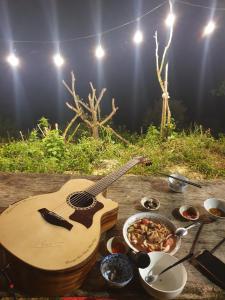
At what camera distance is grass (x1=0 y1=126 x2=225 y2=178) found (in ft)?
19.3

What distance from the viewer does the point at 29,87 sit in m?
13.1

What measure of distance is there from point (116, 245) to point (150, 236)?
36 centimetres

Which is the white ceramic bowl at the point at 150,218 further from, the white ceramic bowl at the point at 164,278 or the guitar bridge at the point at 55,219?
the guitar bridge at the point at 55,219

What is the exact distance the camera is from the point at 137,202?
10.3 feet

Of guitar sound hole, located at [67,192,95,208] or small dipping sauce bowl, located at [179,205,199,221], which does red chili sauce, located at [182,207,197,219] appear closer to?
small dipping sauce bowl, located at [179,205,199,221]

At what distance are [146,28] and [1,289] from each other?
1279 centimetres

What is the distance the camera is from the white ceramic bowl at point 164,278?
200 centimetres

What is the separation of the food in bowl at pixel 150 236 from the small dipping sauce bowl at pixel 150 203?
10.3 inches

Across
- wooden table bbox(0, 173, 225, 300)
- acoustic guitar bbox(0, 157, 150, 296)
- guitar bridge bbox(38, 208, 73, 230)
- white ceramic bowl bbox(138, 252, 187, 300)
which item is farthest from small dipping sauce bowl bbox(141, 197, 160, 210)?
guitar bridge bbox(38, 208, 73, 230)

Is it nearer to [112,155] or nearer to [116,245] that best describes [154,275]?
[116,245]

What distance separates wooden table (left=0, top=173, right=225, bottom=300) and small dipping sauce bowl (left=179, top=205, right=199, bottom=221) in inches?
3.8

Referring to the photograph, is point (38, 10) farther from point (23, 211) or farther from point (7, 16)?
point (23, 211)

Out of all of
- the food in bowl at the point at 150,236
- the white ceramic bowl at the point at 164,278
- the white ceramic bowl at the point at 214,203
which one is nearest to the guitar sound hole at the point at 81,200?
the food in bowl at the point at 150,236

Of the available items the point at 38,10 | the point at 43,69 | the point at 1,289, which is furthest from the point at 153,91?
the point at 1,289
